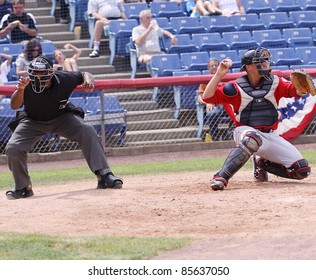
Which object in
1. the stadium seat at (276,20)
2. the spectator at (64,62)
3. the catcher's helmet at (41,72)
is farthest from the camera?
the stadium seat at (276,20)

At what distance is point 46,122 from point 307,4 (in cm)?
1176

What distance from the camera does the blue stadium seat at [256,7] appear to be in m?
20.0

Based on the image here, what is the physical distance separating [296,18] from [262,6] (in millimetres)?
884

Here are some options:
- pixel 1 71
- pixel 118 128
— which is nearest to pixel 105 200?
pixel 118 128

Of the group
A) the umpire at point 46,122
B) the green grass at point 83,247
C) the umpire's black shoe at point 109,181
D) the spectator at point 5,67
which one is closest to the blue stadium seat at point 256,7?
the spectator at point 5,67

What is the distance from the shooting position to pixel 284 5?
66.9 ft

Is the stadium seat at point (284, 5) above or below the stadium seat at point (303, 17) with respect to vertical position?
above

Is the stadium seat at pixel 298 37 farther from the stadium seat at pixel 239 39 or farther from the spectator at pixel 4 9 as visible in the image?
the spectator at pixel 4 9

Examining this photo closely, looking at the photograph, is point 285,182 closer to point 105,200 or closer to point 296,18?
point 105,200

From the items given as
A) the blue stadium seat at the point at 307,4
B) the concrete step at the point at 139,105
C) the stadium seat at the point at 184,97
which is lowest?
the concrete step at the point at 139,105

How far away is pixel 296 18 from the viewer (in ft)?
65.1

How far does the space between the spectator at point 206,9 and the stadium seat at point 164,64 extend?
94.4 inches

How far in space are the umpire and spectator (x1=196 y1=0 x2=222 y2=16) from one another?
30.8ft

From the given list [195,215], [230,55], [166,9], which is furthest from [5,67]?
[195,215]
